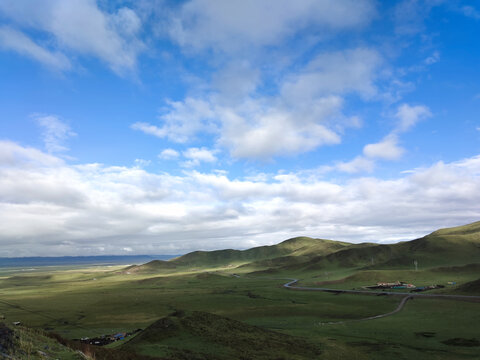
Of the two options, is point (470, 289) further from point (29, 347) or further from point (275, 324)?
point (29, 347)

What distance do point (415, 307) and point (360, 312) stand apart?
17.0 metres

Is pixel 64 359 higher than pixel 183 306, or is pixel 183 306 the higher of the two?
pixel 64 359

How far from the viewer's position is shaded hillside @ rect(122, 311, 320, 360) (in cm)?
4109

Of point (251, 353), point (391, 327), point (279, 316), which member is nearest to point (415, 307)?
point (391, 327)

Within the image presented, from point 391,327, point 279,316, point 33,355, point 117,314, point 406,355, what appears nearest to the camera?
point 33,355

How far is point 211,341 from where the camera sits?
47156 millimetres

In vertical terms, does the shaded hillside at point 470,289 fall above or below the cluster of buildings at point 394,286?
above

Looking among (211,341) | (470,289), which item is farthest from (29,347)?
(470,289)

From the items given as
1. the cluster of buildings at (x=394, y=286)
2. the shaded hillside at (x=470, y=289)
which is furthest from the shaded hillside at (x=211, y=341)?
the cluster of buildings at (x=394, y=286)

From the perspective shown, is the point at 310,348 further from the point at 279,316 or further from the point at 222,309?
A: the point at 222,309

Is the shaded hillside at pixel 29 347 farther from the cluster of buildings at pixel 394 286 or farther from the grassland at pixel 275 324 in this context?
the cluster of buildings at pixel 394 286

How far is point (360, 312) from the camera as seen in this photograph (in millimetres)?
94062

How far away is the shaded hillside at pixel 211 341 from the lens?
41.1 m

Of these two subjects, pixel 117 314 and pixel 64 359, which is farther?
pixel 117 314
